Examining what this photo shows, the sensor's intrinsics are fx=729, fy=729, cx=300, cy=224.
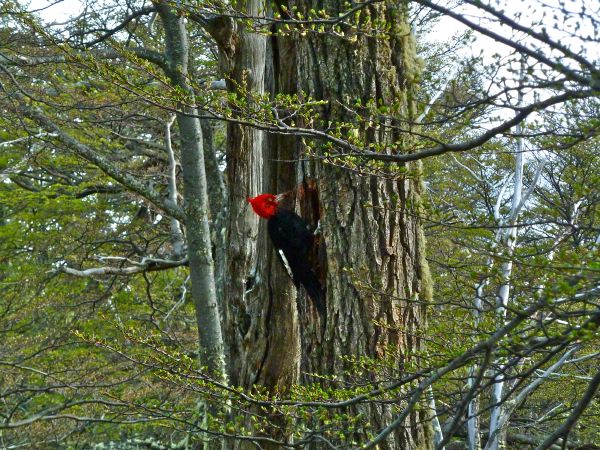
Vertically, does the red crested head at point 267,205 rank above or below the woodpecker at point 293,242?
above

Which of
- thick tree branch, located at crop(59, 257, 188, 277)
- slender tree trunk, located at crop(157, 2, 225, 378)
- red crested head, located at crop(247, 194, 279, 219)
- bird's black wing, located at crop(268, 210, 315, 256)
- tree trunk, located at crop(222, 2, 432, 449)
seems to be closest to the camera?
tree trunk, located at crop(222, 2, 432, 449)

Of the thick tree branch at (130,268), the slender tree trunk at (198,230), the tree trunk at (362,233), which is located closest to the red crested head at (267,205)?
the tree trunk at (362,233)

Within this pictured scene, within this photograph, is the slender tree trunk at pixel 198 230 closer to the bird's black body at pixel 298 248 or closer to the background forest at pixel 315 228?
the background forest at pixel 315 228

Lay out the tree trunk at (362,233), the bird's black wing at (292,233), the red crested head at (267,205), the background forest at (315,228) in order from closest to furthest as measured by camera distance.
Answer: the background forest at (315,228)
the tree trunk at (362,233)
the bird's black wing at (292,233)
the red crested head at (267,205)

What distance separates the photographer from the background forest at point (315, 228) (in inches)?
84.7

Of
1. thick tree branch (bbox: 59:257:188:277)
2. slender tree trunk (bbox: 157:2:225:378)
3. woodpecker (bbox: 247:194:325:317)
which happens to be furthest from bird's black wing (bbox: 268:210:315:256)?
thick tree branch (bbox: 59:257:188:277)

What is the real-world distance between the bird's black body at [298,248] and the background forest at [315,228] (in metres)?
0.06

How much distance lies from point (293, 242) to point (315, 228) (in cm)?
15

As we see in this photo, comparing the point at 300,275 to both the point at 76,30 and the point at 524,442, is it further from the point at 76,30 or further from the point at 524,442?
the point at 524,442

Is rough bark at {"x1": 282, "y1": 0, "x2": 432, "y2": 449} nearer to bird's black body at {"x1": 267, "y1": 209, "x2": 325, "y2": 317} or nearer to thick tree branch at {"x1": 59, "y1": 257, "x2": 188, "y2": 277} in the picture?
bird's black body at {"x1": 267, "y1": 209, "x2": 325, "y2": 317}

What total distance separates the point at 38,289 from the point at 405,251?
25.6 feet

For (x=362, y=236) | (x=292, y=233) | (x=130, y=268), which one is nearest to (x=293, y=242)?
(x=292, y=233)

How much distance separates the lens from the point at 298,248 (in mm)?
3566

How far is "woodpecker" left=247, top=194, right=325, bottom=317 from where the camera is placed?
11.3 feet
